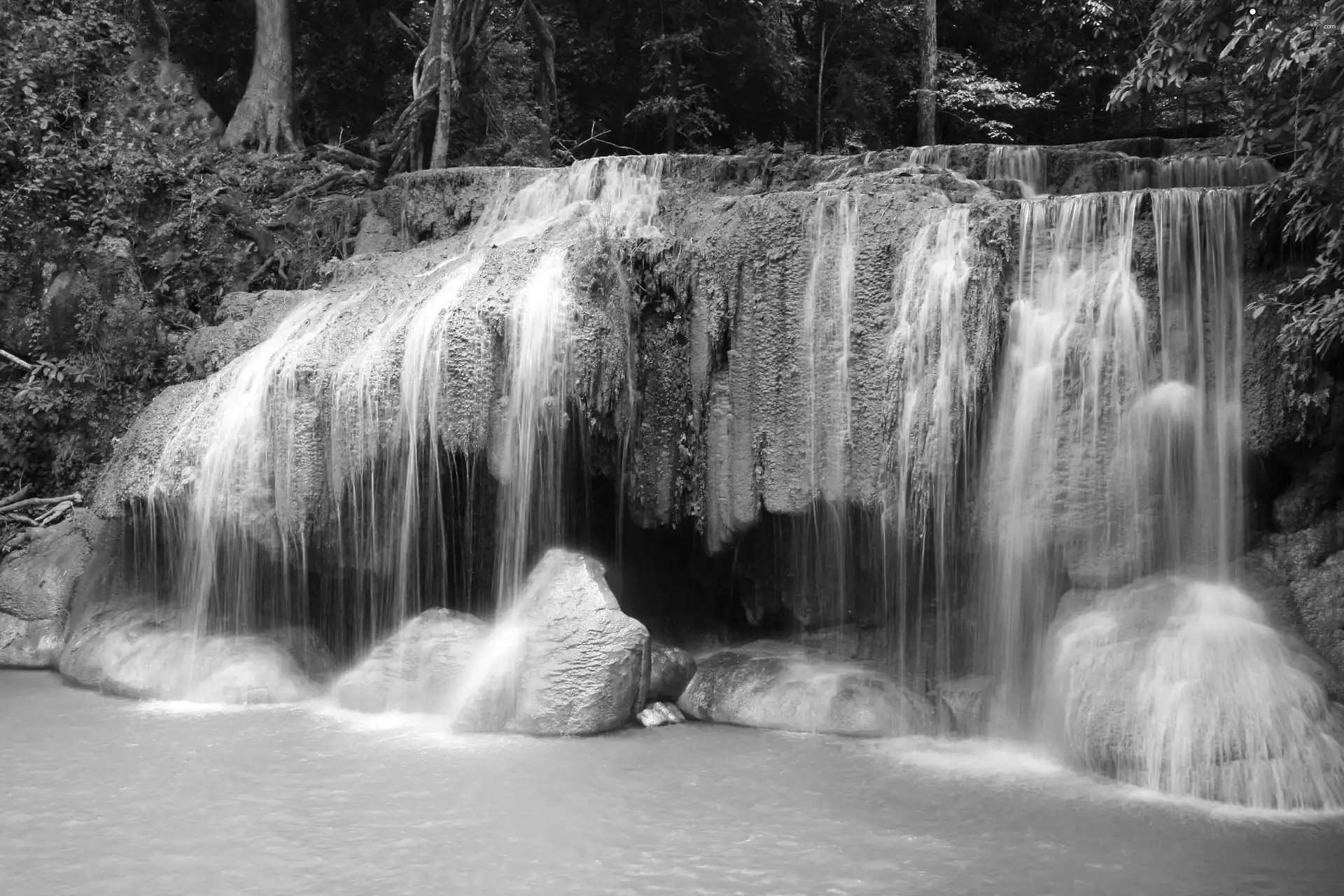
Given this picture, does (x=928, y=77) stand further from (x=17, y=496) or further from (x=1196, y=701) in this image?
(x=17, y=496)

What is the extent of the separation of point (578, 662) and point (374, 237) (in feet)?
24.7

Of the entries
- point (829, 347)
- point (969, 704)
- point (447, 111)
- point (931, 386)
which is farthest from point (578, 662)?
point (447, 111)

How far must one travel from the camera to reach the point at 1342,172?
821cm

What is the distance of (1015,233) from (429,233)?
7340 mm

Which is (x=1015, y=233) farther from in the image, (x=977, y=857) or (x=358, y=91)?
(x=358, y=91)

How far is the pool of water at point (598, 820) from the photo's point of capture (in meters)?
5.98

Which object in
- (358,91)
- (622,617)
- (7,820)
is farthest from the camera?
(358,91)

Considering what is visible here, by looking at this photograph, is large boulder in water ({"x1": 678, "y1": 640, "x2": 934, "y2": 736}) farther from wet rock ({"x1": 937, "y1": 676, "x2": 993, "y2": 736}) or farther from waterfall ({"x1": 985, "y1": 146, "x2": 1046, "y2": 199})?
waterfall ({"x1": 985, "y1": 146, "x2": 1046, "y2": 199})

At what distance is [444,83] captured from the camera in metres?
16.4

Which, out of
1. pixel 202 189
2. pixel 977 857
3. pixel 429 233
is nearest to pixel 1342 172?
pixel 977 857

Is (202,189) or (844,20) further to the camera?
(844,20)

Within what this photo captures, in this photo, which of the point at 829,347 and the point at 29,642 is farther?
the point at 29,642

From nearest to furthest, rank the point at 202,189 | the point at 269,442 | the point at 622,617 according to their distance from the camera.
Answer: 1. the point at 622,617
2. the point at 269,442
3. the point at 202,189

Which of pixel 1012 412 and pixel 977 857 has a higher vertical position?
pixel 1012 412
